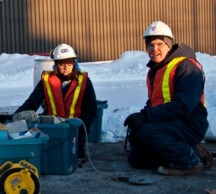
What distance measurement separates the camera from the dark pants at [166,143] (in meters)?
5.86

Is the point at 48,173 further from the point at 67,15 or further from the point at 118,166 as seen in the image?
the point at 67,15

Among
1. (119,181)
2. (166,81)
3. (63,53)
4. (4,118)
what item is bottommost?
(119,181)

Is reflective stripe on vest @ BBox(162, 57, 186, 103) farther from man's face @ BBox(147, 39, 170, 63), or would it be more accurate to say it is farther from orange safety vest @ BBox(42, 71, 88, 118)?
orange safety vest @ BBox(42, 71, 88, 118)

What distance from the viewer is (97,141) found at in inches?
302

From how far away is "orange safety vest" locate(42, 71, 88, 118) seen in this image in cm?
648

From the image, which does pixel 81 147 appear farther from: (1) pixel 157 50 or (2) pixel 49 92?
(1) pixel 157 50

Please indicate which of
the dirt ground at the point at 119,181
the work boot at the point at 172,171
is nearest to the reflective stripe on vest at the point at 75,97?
the dirt ground at the point at 119,181

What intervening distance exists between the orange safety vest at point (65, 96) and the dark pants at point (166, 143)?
27.7 inches

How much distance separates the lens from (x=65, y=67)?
6.45 meters

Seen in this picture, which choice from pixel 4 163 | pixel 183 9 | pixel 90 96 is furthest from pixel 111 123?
pixel 183 9

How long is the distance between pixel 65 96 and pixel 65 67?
0.93ft

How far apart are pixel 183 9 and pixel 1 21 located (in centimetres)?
732

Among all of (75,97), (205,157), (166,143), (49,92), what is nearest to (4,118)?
(49,92)

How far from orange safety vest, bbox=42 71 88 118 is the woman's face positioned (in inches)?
3.5
